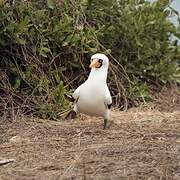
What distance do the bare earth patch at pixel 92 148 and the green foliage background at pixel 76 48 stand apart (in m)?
0.61

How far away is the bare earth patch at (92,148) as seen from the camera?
392 centimetres

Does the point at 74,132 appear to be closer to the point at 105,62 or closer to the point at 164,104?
the point at 105,62

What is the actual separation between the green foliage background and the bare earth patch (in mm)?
611

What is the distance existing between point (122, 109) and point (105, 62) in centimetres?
142

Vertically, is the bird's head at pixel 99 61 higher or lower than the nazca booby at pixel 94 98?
higher

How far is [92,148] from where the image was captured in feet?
15.4

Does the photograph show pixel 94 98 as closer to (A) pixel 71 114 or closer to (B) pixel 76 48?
(A) pixel 71 114

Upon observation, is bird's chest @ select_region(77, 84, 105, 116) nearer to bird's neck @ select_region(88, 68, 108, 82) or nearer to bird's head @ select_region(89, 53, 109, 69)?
bird's neck @ select_region(88, 68, 108, 82)

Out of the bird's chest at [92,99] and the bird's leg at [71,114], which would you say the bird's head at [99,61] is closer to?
the bird's chest at [92,99]

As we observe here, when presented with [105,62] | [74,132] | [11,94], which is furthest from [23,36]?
[74,132]

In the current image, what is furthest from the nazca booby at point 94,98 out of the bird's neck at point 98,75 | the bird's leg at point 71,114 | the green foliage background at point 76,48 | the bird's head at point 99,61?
the green foliage background at point 76,48

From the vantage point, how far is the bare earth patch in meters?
3.92

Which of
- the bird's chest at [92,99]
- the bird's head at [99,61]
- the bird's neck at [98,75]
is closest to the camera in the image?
the bird's chest at [92,99]

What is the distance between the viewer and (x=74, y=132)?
5480 millimetres
